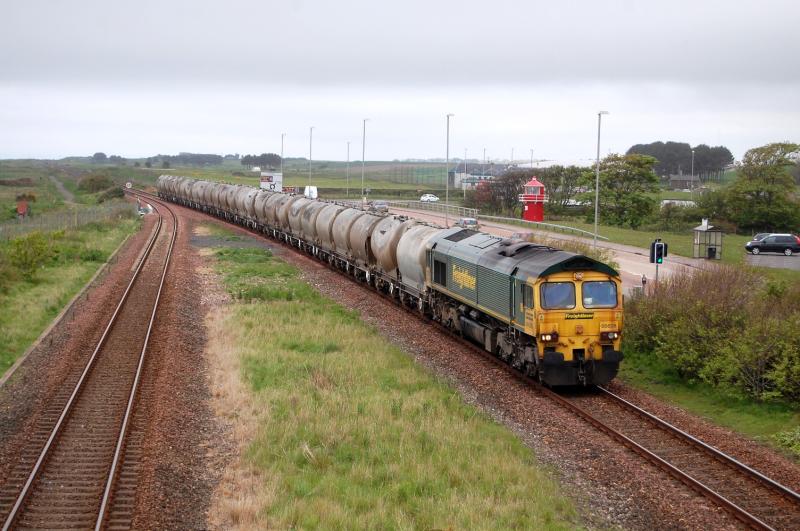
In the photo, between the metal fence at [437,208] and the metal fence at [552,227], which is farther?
the metal fence at [437,208]

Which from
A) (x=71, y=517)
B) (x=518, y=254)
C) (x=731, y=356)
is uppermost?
(x=518, y=254)

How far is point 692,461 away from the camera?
52.4 ft

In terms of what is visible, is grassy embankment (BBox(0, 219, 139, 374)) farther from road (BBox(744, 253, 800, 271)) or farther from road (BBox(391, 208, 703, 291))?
road (BBox(744, 253, 800, 271))

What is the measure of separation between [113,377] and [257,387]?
14.8ft

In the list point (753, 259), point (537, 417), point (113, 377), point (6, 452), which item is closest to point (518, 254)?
point (537, 417)

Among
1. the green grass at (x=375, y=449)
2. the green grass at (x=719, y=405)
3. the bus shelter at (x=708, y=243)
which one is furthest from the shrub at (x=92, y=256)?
the green grass at (x=719, y=405)

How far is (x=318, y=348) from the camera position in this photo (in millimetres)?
25469

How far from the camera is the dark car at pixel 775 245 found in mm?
53625

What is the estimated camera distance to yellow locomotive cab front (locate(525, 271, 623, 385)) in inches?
793

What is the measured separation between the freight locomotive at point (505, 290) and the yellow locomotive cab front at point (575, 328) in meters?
0.02

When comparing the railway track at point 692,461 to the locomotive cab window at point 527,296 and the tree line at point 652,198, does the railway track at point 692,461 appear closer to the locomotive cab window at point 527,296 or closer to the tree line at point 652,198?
the locomotive cab window at point 527,296

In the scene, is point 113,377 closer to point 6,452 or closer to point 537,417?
point 6,452

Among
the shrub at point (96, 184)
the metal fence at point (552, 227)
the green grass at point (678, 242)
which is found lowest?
the green grass at point (678, 242)

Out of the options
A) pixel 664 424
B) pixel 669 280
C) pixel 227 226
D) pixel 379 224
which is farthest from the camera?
pixel 227 226
